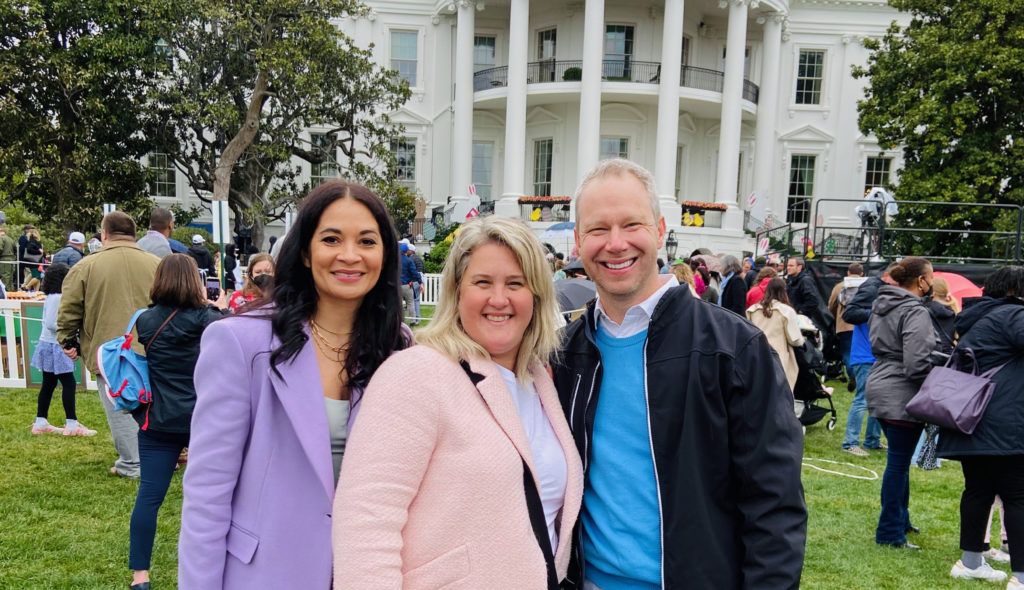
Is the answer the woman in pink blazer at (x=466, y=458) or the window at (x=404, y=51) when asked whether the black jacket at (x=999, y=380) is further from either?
the window at (x=404, y=51)

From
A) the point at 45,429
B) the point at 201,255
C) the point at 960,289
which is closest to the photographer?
the point at 45,429

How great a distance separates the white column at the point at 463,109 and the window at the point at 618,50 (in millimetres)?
5230

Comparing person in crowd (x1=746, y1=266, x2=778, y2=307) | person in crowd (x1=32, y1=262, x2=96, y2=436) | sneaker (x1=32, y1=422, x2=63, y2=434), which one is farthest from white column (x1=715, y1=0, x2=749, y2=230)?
sneaker (x1=32, y1=422, x2=63, y2=434)

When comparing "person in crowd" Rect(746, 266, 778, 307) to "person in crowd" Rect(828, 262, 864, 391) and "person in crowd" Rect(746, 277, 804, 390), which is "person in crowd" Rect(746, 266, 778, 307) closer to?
"person in crowd" Rect(828, 262, 864, 391)

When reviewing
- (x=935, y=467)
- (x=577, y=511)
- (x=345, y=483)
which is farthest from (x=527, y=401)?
(x=935, y=467)

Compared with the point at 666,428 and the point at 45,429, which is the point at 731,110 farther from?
the point at 666,428

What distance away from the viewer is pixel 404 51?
2658 cm

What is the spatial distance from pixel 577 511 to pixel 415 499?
488mm

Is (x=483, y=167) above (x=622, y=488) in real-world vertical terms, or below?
above

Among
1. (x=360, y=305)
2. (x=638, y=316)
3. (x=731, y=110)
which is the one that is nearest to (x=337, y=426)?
(x=360, y=305)

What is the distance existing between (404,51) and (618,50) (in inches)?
347

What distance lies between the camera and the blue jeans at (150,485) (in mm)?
3645

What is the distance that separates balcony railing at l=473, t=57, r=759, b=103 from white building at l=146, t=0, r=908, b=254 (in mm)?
58

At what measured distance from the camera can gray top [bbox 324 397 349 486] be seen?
6.36 feet
